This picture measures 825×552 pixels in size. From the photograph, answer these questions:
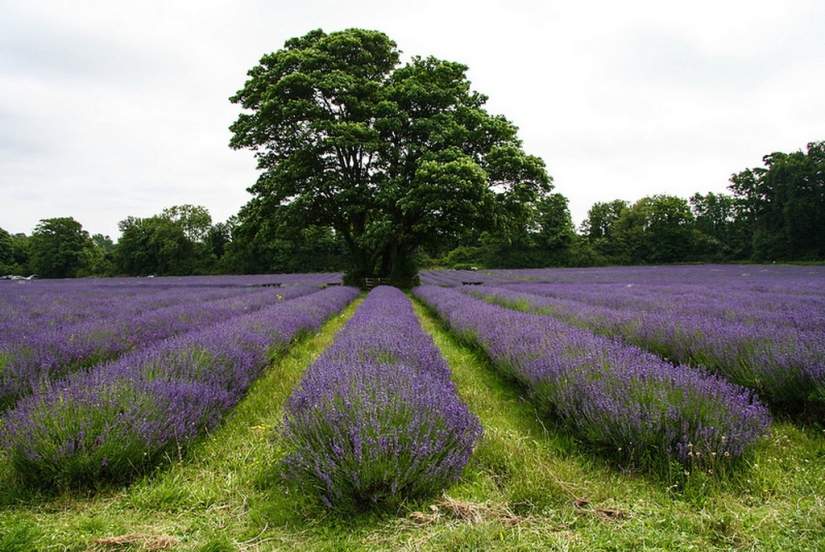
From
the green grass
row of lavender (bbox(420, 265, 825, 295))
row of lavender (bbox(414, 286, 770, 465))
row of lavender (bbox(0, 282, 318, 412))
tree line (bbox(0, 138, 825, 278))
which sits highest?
tree line (bbox(0, 138, 825, 278))

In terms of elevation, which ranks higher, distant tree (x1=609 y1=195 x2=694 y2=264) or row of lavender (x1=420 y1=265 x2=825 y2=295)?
distant tree (x1=609 y1=195 x2=694 y2=264)

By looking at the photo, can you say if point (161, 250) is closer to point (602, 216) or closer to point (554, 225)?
point (554, 225)

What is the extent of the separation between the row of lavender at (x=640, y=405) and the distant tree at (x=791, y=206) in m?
46.8

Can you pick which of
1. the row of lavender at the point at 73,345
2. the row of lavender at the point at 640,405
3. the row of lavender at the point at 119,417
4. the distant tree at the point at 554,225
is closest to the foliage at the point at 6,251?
the row of lavender at the point at 73,345

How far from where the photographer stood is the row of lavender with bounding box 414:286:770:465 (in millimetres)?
1977

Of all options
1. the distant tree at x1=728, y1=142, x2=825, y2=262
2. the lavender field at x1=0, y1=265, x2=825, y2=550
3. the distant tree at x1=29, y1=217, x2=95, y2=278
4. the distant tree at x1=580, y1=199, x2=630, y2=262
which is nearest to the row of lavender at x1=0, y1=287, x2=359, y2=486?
the lavender field at x1=0, y1=265, x2=825, y2=550

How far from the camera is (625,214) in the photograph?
5709cm

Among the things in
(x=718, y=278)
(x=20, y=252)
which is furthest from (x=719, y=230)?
(x=20, y=252)

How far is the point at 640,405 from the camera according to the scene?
2152mm

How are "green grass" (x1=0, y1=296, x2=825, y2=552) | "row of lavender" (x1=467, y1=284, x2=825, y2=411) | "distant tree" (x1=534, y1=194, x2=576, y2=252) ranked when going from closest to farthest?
1. "green grass" (x1=0, y1=296, x2=825, y2=552)
2. "row of lavender" (x1=467, y1=284, x2=825, y2=411)
3. "distant tree" (x1=534, y1=194, x2=576, y2=252)

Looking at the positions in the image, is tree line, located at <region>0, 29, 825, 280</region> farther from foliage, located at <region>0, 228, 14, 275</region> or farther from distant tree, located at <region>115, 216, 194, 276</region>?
foliage, located at <region>0, 228, 14, 275</region>

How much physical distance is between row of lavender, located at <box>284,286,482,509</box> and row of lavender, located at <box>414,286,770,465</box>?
780mm

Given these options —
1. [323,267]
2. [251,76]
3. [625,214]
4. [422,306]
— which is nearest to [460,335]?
[422,306]

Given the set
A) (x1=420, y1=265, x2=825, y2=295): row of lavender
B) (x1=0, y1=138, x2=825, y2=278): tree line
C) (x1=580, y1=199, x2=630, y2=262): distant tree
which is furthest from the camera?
(x1=580, y1=199, x2=630, y2=262): distant tree
